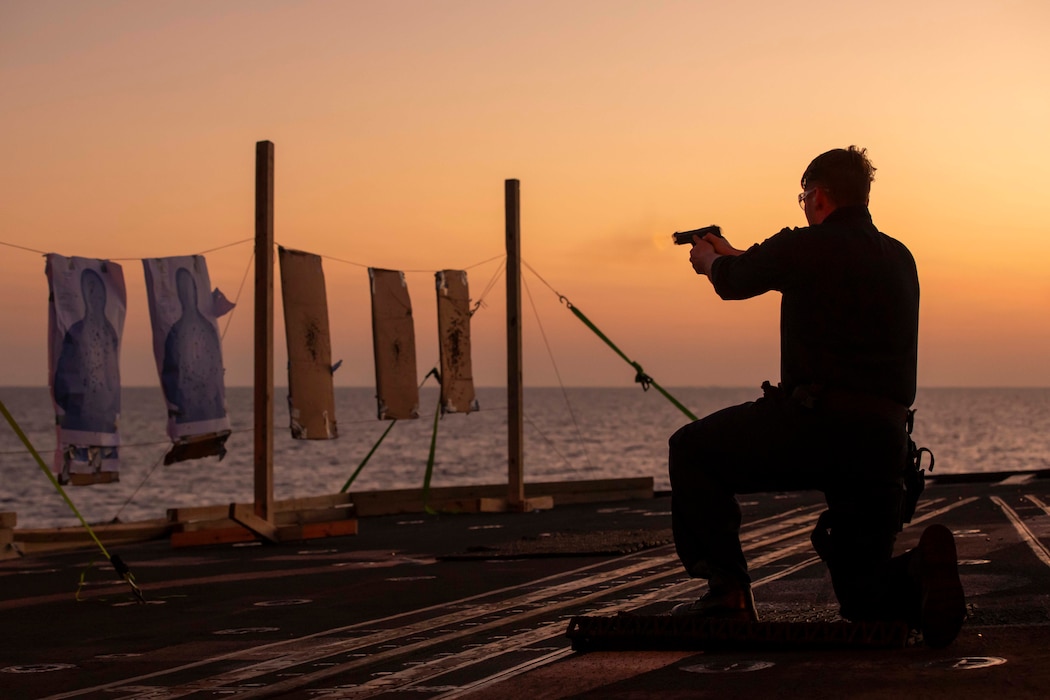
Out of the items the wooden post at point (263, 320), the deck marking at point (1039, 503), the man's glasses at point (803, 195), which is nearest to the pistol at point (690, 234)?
the man's glasses at point (803, 195)

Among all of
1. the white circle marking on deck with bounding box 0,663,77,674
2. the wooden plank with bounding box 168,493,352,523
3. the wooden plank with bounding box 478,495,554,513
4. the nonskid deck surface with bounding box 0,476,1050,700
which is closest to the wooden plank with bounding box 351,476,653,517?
the wooden plank with bounding box 478,495,554,513

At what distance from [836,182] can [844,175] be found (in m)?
0.04

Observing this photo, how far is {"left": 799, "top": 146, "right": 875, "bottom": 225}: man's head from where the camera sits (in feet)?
18.3

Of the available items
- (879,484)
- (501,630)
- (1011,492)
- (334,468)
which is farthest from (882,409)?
(334,468)

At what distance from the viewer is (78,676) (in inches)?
243

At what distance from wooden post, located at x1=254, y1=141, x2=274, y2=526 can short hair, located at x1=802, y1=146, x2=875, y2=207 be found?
1034 cm

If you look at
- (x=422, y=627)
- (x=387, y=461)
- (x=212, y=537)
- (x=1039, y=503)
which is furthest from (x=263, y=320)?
(x=387, y=461)

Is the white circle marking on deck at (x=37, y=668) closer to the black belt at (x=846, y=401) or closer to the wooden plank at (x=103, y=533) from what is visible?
the black belt at (x=846, y=401)

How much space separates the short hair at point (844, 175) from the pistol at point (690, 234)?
16.4 inches

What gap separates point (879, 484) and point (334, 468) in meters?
77.0

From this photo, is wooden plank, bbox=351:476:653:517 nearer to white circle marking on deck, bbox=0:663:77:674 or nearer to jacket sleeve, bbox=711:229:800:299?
white circle marking on deck, bbox=0:663:77:674

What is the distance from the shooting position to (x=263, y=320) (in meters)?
15.3

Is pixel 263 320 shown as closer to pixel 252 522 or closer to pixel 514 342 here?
pixel 252 522

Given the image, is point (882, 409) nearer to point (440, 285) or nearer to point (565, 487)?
point (440, 285)
